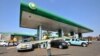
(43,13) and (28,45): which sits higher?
(43,13)

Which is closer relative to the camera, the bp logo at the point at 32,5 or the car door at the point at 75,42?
the bp logo at the point at 32,5

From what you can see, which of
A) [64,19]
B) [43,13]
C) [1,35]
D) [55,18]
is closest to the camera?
[43,13]

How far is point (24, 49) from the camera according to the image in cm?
2034

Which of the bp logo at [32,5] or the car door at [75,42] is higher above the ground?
the bp logo at [32,5]

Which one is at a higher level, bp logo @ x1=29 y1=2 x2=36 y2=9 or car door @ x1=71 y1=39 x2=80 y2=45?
bp logo @ x1=29 y1=2 x2=36 y2=9

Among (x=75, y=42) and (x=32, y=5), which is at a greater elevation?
(x=32, y=5)

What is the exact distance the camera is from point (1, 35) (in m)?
69.4

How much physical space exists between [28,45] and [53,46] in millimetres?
5593

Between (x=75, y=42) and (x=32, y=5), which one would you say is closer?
(x=32, y=5)

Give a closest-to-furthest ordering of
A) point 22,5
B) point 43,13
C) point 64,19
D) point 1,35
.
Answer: point 22,5, point 43,13, point 64,19, point 1,35

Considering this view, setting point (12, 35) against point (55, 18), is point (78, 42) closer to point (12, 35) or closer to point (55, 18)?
point (55, 18)

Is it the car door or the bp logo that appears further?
the car door

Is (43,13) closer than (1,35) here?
Yes

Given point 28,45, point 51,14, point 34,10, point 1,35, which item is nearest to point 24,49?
point 28,45
